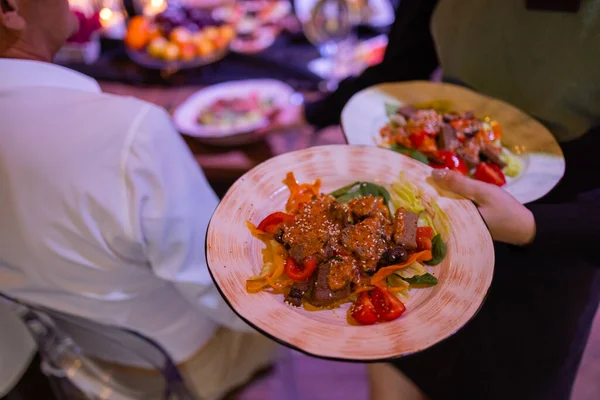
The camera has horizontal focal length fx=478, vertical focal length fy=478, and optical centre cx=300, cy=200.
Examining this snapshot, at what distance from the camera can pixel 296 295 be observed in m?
0.79

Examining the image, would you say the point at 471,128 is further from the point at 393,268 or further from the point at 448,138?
the point at 393,268

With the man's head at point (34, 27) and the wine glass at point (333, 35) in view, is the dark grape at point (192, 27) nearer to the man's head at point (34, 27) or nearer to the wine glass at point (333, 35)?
the wine glass at point (333, 35)

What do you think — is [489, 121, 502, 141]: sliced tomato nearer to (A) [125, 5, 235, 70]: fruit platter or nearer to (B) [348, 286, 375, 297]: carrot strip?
(B) [348, 286, 375, 297]: carrot strip

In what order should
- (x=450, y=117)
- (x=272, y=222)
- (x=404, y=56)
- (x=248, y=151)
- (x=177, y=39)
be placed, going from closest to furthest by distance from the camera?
(x=272, y=222)
(x=450, y=117)
(x=404, y=56)
(x=248, y=151)
(x=177, y=39)

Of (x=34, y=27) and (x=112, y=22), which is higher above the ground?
(x=34, y=27)

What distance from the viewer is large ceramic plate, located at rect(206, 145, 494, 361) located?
700mm

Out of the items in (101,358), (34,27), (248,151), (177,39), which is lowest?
(101,358)

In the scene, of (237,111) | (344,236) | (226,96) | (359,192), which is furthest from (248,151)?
(344,236)

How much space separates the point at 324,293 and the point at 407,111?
565 millimetres

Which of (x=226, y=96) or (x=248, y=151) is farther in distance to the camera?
Result: (x=226, y=96)

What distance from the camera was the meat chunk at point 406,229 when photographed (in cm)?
84

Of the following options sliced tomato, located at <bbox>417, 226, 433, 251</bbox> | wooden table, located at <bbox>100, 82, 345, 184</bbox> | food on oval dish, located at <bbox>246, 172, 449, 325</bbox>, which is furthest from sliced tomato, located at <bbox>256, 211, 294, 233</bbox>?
wooden table, located at <bbox>100, 82, 345, 184</bbox>

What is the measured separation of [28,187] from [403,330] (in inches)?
33.7

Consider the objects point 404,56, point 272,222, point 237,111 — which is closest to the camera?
point 272,222
